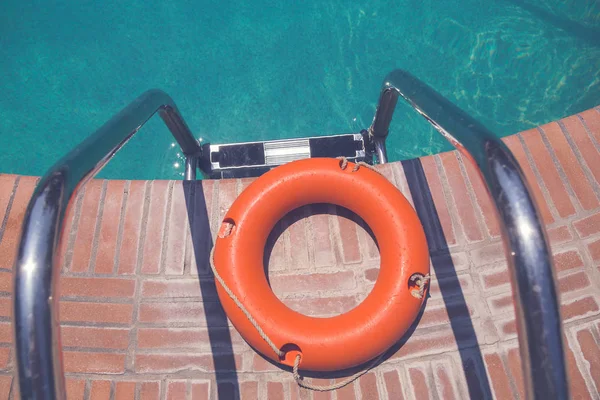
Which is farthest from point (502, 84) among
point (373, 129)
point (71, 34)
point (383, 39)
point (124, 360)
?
point (71, 34)

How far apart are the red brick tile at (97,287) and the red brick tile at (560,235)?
1794mm

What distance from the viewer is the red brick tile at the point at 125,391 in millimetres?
1692

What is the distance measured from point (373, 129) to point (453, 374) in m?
1.46

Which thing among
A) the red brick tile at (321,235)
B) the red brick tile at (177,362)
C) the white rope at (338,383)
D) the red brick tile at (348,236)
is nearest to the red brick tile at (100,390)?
the red brick tile at (177,362)

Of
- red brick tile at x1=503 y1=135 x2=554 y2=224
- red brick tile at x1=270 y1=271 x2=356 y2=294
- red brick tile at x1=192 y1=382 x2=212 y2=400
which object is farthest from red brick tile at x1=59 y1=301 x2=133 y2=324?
red brick tile at x1=503 y1=135 x2=554 y2=224

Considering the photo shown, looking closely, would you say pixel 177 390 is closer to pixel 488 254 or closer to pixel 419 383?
pixel 419 383

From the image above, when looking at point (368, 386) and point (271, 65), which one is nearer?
point (368, 386)

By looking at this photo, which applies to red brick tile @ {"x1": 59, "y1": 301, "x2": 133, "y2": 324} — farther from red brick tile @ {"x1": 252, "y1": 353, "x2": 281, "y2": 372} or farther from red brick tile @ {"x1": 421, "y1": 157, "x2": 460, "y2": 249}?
red brick tile @ {"x1": 421, "y1": 157, "x2": 460, "y2": 249}

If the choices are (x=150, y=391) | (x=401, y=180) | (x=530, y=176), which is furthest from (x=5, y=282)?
(x=530, y=176)

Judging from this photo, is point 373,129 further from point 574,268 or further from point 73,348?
point 73,348

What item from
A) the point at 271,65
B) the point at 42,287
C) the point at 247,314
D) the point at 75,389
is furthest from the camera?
the point at 271,65

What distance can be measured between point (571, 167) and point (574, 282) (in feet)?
1.65

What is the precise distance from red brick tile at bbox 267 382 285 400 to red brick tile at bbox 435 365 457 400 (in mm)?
610

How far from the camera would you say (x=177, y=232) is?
191cm
